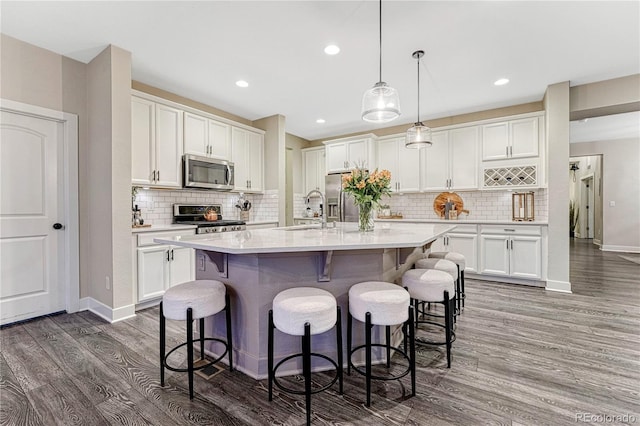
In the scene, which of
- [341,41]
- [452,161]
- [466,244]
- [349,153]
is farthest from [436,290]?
[349,153]

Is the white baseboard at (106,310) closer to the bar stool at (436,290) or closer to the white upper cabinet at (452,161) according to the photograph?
the bar stool at (436,290)

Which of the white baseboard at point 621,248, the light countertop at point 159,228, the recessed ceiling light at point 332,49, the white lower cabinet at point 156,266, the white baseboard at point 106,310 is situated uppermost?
the recessed ceiling light at point 332,49

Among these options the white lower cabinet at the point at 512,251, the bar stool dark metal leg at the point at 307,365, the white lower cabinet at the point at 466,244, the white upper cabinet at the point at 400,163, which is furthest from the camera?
the white upper cabinet at the point at 400,163

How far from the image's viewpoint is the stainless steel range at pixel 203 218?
3908mm

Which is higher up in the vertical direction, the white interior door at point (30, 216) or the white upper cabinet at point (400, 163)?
the white upper cabinet at point (400, 163)

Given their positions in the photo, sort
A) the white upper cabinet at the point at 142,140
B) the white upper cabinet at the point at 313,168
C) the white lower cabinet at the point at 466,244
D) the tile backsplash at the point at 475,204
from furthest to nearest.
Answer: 1. the white upper cabinet at the point at 313,168
2. the tile backsplash at the point at 475,204
3. the white lower cabinet at the point at 466,244
4. the white upper cabinet at the point at 142,140

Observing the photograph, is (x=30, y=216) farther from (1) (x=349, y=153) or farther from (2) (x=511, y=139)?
(2) (x=511, y=139)

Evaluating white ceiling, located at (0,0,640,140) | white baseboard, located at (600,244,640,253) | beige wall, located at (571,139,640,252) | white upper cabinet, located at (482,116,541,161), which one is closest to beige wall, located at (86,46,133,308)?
white ceiling, located at (0,0,640,140)

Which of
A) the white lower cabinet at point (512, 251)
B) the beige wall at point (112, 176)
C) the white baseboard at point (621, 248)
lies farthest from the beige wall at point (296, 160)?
the white baseboard at point (621, 248)

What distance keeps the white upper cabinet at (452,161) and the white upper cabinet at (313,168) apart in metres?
2.15

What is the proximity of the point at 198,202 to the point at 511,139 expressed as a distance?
4.89 meters

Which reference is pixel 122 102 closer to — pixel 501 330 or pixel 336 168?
pixel 336 168

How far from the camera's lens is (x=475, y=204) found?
5035 millimetres

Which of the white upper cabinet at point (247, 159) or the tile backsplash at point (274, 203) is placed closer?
the tile backsplash at point (274, 203)
